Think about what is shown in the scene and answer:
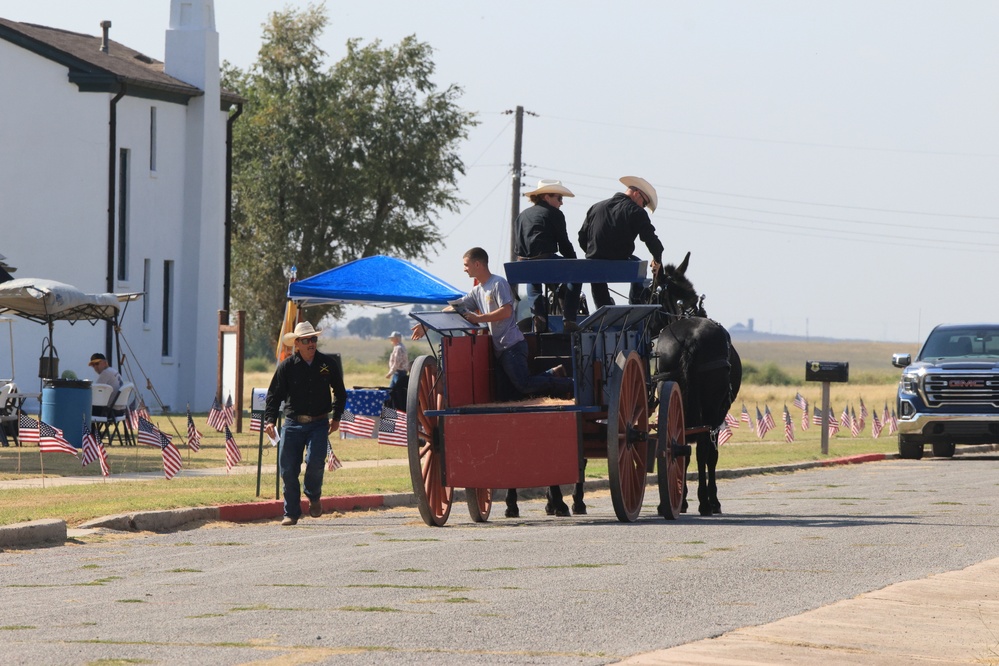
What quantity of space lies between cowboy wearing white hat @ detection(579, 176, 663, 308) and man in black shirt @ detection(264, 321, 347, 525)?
2482 mm

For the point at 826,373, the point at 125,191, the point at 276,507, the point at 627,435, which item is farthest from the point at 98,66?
the point at 627,435

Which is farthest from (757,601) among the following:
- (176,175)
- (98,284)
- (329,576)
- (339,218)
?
(339,218)

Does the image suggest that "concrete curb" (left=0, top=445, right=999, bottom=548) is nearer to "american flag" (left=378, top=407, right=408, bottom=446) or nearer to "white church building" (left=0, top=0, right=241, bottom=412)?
"american flag" (left=378, top=407, right=408, bottom=446)

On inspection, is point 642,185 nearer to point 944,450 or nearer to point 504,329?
point 504,329

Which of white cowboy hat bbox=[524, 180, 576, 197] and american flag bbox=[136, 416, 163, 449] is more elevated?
white cowboy hat bbox=[524, 180, 576, 197]

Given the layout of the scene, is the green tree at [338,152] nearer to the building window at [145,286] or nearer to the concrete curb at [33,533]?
the building window at [145,286]

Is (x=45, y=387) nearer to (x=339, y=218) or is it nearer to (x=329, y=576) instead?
(x=329, y=576)

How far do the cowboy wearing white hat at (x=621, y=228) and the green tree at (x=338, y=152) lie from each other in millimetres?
45036

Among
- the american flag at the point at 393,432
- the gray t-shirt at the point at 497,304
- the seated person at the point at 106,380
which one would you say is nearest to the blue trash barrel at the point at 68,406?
the seated person at the point at 106,380

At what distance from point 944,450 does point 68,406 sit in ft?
46.2

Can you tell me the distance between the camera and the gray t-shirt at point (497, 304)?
14227mm

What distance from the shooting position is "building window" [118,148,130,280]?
41.8 meters

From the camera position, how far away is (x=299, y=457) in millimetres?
15141

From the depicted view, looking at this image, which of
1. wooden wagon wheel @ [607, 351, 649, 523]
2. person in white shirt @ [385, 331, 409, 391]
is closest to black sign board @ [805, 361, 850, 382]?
person in white shirt @ [385, 331, 409, 391]
